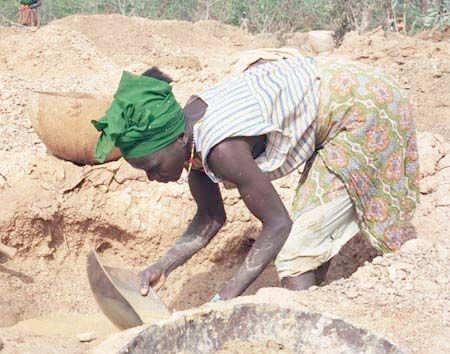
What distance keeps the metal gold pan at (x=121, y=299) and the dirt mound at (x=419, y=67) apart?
12.5ft

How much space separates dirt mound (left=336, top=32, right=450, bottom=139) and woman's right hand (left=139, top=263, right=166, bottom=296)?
3.63m

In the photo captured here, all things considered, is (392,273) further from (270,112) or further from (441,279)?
(270,112)

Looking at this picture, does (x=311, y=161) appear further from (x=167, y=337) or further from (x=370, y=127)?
(x=167, y=337)

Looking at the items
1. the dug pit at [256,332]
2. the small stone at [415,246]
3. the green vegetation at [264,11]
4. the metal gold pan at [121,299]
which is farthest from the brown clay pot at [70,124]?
the green vegetation at [264,11]

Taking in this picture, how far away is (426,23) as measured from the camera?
1086cm

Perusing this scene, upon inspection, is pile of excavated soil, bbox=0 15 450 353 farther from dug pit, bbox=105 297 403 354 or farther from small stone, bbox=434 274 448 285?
dug pit, bbox=105 297 403 354

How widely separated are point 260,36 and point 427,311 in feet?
32.7

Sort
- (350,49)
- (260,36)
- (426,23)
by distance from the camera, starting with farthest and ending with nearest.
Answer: (260,36), (426,23), (350,49)

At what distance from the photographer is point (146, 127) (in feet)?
9.43

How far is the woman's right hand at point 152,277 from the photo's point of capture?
343 cm

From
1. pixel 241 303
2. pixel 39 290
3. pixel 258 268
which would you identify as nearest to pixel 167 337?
pixel 241 303

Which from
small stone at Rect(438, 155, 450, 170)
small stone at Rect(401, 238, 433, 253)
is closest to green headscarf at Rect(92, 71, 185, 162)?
small stone at Rect(401, 238, 433, 253)

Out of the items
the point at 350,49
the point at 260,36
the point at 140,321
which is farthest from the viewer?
the point at 260,36

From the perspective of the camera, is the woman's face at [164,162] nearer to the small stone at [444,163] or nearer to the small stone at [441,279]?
the small stone at [441,279]
